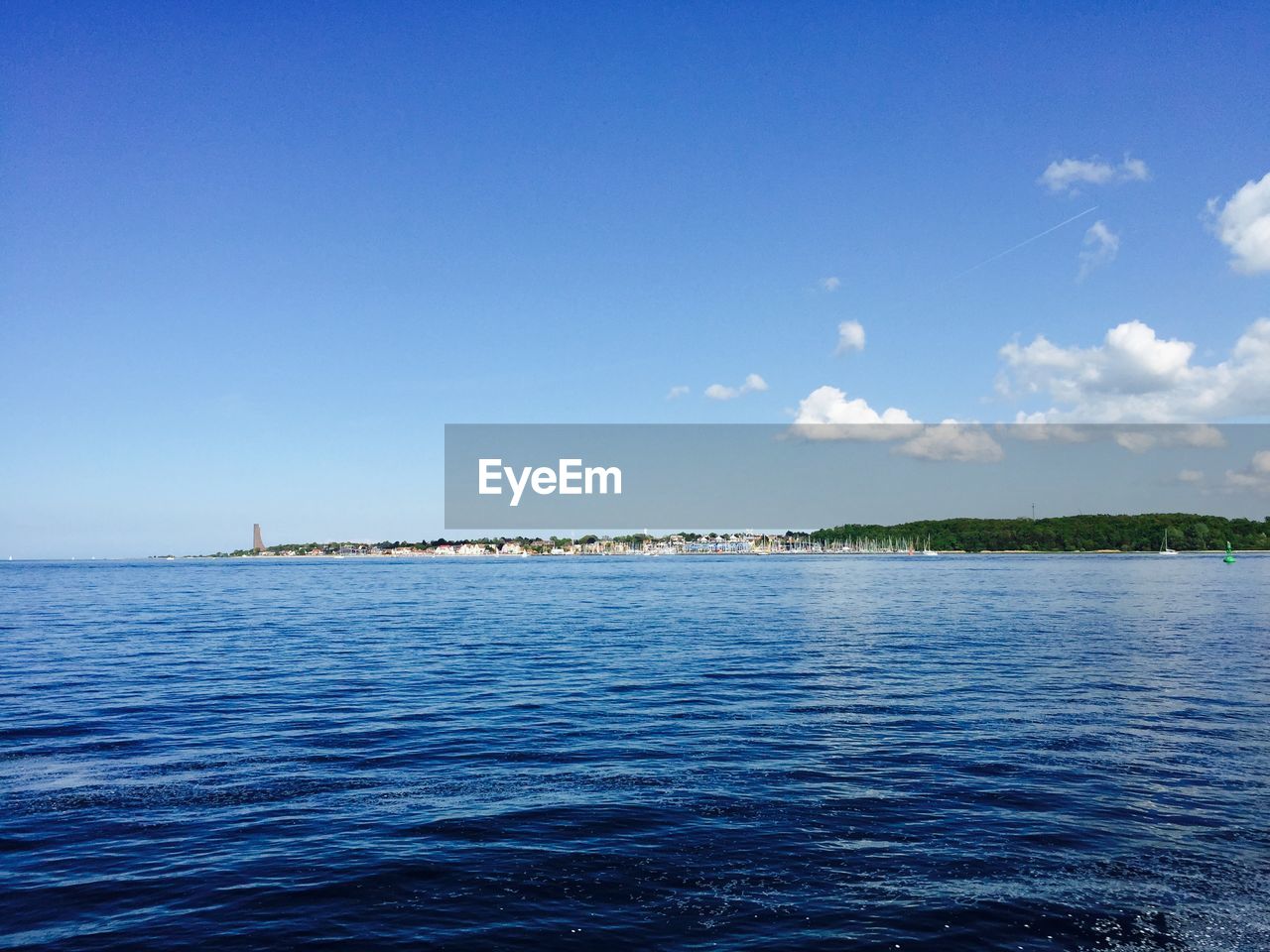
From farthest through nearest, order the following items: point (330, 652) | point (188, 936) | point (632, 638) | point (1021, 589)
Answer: point (1021, 589)
point (632, 638)
point (330, 652)
point (188, 936)

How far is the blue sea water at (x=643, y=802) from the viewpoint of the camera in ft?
46.5

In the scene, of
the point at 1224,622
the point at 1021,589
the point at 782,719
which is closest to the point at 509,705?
the point at 782,719

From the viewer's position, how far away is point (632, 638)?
59281mm

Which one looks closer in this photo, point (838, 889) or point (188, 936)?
point (188, 936)

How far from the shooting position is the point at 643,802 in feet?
66.2

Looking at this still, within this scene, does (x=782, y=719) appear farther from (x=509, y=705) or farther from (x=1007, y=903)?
(x=1007, y=903)

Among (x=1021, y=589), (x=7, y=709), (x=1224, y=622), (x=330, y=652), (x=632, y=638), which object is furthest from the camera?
(x=1021, y=589)

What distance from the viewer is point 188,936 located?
44.8 ft

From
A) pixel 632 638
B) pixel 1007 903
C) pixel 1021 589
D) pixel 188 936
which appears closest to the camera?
pixel 188 936

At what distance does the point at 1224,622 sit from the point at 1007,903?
214 feet

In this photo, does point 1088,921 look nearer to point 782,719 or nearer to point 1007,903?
point 1007,903

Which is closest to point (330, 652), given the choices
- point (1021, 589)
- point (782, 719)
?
point (782, 719)

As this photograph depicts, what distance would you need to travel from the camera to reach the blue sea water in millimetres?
14164

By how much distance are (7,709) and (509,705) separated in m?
21.3
